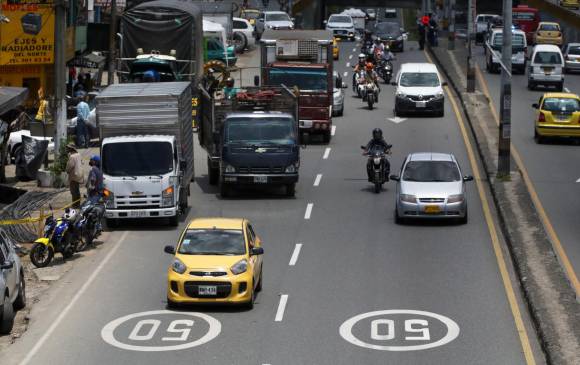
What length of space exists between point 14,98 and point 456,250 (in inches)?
513

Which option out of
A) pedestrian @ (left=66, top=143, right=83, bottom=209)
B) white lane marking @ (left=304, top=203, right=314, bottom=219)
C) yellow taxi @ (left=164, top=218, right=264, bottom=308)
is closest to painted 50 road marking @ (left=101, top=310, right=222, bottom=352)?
yellow taxi @ (left=164, top=218, right=264, bottom=308)

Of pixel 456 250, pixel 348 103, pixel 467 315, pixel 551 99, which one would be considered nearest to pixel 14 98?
pixel 456 250

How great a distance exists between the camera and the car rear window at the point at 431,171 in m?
31.8

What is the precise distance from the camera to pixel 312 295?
24.3m

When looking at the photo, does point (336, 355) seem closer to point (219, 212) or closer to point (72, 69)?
point (219, 212)

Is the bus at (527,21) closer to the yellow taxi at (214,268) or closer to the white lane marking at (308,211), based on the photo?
the white lane marking at (308,211)

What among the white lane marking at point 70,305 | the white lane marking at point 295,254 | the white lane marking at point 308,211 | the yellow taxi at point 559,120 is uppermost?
the yellow taxi at point 559,120

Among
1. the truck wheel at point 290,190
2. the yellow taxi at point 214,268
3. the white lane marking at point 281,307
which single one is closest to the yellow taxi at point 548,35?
the truck wheel at point 290,190

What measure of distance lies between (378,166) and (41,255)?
39.1 feet

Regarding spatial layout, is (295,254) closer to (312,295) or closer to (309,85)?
(312,295)

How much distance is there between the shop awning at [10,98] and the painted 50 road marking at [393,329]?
554 inches

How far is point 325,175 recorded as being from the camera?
38.8m

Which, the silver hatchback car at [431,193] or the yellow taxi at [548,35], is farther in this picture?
the yellow taxi at [548,35]

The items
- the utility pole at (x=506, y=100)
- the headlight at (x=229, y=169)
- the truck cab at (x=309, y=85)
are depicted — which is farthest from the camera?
the truck cab at (x=309, y=85)
